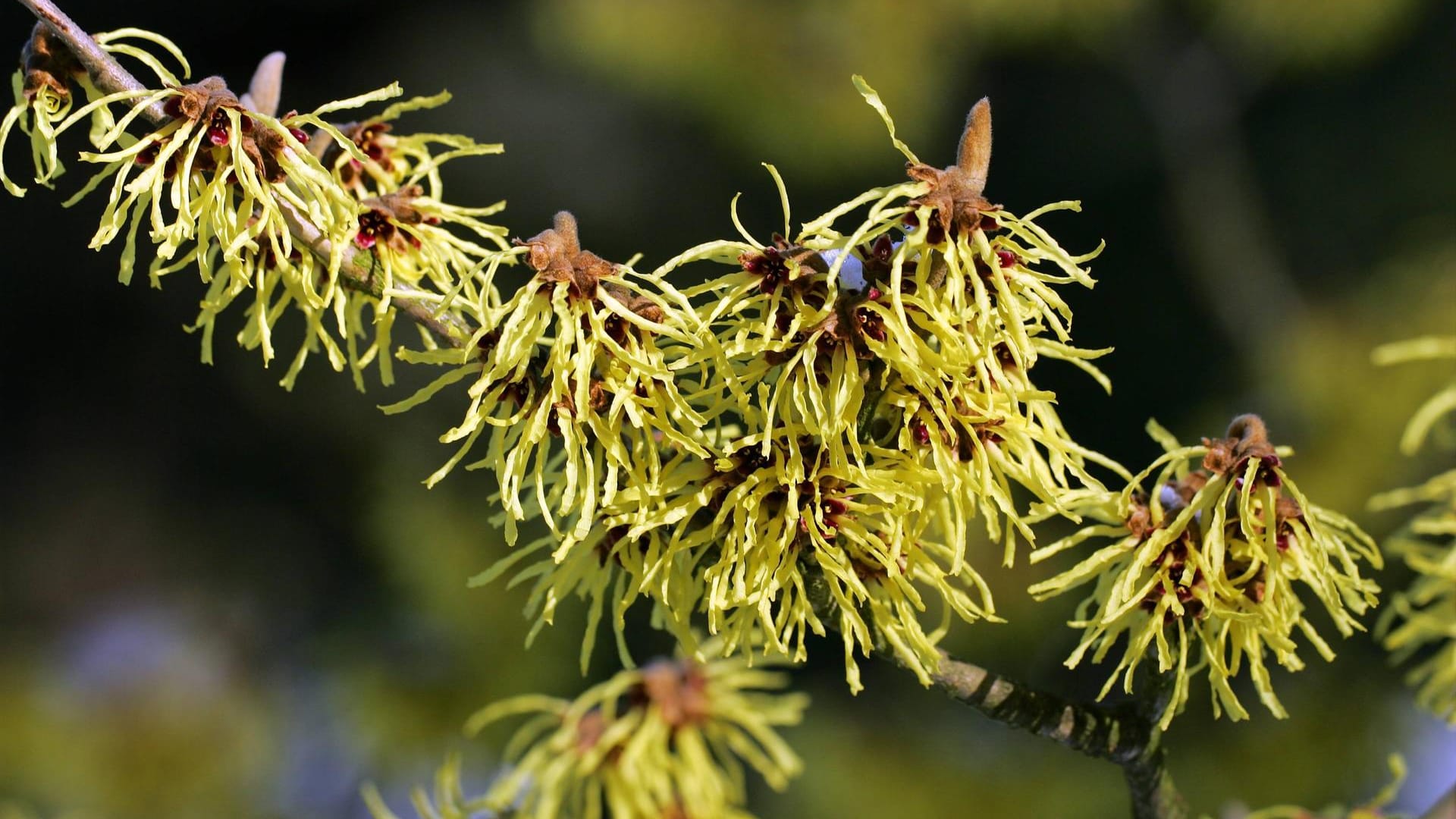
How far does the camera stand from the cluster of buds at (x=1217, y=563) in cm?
52

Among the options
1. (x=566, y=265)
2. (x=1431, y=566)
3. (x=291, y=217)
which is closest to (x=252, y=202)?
(x=291, y=217)

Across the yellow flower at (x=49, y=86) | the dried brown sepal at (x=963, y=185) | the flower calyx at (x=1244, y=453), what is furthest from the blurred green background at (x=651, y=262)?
the yellow flower at (x=49, y=86)

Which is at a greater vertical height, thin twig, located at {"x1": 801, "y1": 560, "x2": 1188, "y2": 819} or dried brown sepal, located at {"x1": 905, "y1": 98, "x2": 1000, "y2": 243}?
dried brown sepal, located at {"x1": 905, "y1": 98, "x2": 1000, "y2": 243}

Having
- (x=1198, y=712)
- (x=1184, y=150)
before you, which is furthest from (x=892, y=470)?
(x=1184, y=150)

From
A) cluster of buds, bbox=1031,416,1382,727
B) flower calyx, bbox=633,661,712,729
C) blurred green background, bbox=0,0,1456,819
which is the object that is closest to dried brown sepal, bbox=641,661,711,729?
flower calyx, bbox=633,661,712,729

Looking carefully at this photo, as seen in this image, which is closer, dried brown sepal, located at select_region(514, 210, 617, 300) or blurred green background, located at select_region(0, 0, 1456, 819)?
dried brown sepal, located at select_region(514, 210, 617, 300)

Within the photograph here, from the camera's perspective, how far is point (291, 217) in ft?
1.73

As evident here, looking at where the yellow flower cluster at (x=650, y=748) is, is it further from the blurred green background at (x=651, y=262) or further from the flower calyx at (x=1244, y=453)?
the blurred green background at (x=651, y=262)

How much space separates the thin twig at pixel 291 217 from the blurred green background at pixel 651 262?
1069 mm

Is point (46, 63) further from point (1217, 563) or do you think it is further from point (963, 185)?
point (1217, 563)

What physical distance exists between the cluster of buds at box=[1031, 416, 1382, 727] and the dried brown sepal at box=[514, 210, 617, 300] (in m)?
0.20

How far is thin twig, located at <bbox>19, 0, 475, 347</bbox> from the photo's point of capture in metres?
0.51

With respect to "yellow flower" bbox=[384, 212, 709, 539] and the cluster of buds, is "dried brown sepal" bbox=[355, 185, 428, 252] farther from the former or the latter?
the cluster of buds

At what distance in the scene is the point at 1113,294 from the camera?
9.55 ft
